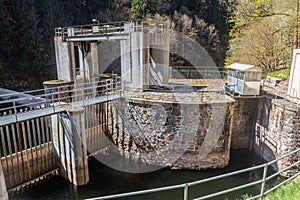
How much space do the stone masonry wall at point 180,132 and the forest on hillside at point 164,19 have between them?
26.0 ft

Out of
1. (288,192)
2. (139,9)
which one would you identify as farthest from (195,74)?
(288,192)

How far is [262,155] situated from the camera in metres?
12.1

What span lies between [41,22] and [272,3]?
797 inches

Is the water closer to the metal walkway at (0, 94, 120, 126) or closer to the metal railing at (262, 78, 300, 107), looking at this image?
the metal walkway at (0, 94, 120, 126)

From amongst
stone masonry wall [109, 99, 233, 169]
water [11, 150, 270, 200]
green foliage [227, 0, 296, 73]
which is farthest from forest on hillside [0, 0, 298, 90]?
water [11, 150, 270, 200]

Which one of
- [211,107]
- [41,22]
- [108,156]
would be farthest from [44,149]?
[41,22]

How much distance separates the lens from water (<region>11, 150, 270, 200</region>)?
29.7 ft

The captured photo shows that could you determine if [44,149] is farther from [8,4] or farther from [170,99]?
[8,4]

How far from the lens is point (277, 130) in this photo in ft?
35.9

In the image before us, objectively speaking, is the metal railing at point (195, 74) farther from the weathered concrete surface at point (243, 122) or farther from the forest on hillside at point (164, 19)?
the weathered concrete surface at point (243, 122)

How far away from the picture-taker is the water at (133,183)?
29.7 ft

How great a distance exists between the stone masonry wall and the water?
0.52 metres

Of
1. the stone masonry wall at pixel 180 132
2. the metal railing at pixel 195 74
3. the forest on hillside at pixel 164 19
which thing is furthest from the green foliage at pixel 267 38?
the stone masonry wall at pixel 180 132

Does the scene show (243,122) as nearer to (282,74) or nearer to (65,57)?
(282,74)
